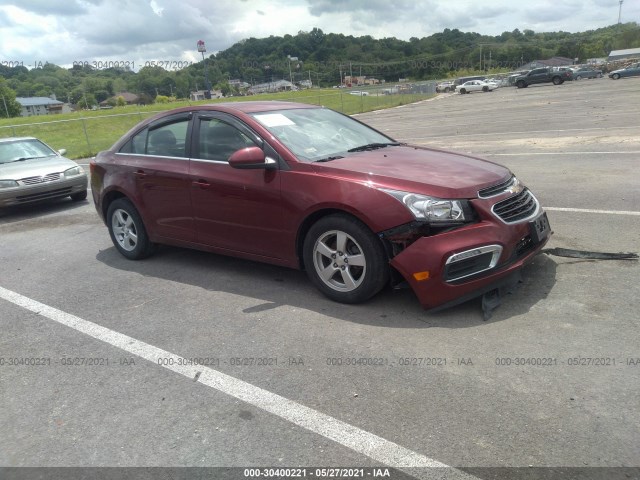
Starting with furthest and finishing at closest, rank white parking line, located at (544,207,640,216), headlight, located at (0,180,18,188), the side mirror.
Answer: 1. headlight, located at (0,180,18,188)
2. white parking line, located at (544,207,640,216)
3. the side mirror

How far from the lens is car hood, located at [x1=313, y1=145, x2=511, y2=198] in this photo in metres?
3.96

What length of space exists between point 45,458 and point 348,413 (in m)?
1.61

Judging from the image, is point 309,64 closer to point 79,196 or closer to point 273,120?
point 79,196

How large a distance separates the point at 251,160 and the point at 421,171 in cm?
140

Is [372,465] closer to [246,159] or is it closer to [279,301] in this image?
[279,301]

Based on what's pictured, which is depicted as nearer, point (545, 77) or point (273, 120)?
point (273, 120)

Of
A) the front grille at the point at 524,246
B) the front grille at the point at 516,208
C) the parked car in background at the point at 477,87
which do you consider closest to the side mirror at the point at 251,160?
the front grille at the point at 516,208

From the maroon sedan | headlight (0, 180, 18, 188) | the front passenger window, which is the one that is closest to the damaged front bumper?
the maroon sedan

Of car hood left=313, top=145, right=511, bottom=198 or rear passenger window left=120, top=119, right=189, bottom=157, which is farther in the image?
rear passenger window left=120, top=119, right=189, bottom=157

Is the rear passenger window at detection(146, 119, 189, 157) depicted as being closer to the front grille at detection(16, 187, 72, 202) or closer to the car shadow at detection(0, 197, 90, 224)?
the front grille at detection(16, 187, 72, 202)

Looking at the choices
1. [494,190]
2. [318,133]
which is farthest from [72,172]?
[494,190]

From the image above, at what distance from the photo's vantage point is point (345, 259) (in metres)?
4.23

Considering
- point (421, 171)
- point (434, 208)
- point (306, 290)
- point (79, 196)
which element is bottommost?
point (79, 196)

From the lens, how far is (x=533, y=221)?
4.16 m
